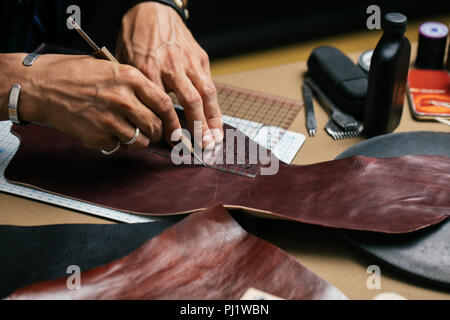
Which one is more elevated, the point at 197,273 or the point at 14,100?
the point at 14,100

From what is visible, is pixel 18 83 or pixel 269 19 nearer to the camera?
pixel 18 83

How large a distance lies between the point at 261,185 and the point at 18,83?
1.67 feet

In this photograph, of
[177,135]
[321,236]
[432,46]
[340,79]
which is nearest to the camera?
[321,236]

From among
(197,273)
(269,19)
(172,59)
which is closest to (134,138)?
(172,59)

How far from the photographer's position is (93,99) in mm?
974

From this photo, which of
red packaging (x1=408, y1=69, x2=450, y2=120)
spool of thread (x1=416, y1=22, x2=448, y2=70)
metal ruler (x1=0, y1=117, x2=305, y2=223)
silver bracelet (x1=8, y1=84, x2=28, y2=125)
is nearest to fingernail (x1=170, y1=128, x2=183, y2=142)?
metal ruler (x1=0, y1=117, x2=305, y2=223)

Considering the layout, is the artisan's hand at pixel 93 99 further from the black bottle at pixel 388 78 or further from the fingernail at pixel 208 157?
the black bottle at pixel 388 78

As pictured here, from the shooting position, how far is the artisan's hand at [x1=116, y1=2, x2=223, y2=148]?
3.51ft

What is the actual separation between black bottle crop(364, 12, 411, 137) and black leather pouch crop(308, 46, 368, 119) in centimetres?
6

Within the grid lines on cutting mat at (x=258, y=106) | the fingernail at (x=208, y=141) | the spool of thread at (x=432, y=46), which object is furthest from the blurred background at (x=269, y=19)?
the fingernail at (x=208, y=141)

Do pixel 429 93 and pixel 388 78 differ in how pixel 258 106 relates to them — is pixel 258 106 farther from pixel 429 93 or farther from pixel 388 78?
pixel 429 93

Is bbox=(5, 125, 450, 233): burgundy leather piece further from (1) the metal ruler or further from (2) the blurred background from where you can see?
(2) the blurred background

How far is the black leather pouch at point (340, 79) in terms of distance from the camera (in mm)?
1204

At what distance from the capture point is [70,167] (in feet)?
3.43
